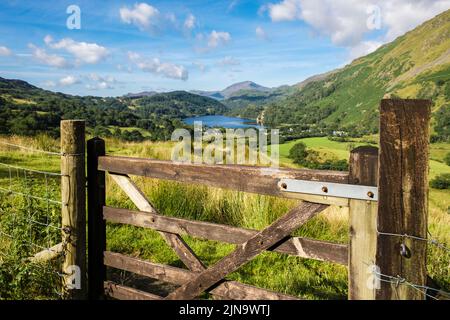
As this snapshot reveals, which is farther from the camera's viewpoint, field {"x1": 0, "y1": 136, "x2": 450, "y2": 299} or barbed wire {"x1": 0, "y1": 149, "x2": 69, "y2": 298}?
field {"x1": 0, "y1": 136, "x2": 450, "y2": 299}

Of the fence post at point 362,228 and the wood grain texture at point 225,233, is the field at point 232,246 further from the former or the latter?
the fence post at point 362,228

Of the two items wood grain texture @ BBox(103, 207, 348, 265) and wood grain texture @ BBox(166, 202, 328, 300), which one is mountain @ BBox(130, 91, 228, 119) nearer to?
wood grain texture @ BBox(103, 207, 348, 265)

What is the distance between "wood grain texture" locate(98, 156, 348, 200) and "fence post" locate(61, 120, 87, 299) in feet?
0.82

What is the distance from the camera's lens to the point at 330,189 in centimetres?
251

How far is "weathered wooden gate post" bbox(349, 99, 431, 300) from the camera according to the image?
2.12m

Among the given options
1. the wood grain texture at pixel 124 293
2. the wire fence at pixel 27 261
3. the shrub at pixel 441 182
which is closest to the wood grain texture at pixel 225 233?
the wood grain texture at pixel 124 293

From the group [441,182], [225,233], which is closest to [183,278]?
[225,233]

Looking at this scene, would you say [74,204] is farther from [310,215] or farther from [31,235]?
[310,215]

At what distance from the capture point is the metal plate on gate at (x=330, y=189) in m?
2.38

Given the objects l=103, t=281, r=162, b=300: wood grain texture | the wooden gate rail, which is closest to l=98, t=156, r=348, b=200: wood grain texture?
the wooden gate rail

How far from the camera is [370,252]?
2.43 m

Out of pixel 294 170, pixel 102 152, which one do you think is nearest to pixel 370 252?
pixel 294 170

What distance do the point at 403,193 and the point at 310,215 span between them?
66cm
